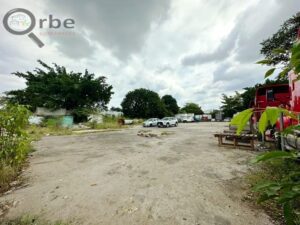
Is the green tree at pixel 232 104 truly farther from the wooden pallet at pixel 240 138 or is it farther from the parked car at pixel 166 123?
the wooden pallet at pixel 240 138

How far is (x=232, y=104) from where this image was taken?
1521 inches

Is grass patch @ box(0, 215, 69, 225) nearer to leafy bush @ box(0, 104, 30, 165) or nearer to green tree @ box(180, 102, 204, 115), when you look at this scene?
leafy bush @ box(0, 104, 30, 165)

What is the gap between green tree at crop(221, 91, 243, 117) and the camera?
36.6 meters

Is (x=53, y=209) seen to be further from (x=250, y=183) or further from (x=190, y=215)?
(x=250, y=183)

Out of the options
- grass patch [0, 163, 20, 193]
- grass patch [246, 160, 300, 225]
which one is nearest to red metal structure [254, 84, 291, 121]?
grass patch [246, 160, 300, 225]

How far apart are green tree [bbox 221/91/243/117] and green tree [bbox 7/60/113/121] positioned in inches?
998

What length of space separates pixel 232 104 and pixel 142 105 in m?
20.4

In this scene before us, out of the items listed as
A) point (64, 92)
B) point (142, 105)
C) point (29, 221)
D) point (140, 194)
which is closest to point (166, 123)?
point (64, 92)

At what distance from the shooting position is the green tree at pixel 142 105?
1741 inches

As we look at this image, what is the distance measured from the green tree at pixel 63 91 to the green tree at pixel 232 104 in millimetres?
25351

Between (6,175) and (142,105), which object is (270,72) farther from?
(142,105)

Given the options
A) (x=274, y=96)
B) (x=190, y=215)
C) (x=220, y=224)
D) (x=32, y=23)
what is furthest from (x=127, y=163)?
(x=32, y=23)

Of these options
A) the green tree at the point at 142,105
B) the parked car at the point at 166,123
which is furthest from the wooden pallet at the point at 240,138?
the green tree at the point at 142,105

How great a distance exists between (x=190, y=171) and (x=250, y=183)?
125 centimetres
